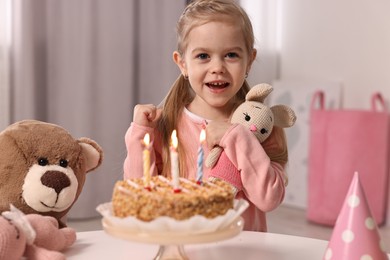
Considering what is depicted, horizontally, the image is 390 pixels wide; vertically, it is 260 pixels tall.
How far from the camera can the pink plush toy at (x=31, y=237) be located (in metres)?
0.86

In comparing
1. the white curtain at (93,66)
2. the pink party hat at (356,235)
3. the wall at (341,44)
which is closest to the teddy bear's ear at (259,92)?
the pink party hat at (356,235)

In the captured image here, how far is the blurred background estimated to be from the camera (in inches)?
96.9

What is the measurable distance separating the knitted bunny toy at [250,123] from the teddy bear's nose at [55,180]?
12.4 inches

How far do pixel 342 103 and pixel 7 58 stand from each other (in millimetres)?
1641

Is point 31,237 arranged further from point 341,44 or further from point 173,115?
point 341,44

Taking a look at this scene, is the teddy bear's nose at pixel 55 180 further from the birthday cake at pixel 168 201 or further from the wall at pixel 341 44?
the wall at pixel 341 44

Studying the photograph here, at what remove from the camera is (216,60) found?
1273mm

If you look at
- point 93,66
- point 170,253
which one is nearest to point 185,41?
point 170,253

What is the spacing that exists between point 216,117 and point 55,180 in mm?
458

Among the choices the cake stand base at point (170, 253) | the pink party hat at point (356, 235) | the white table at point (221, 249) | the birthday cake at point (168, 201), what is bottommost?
the white table at point (221, 249)

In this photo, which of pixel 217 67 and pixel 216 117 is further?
pixel 216 117

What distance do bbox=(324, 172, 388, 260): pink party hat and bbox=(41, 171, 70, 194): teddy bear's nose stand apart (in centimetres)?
48

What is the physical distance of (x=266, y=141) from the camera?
1302mm

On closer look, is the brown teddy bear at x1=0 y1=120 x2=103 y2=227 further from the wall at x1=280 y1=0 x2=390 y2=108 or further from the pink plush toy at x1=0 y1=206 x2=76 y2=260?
the wall at x1=280 y1=0 x2=390 y2=108
